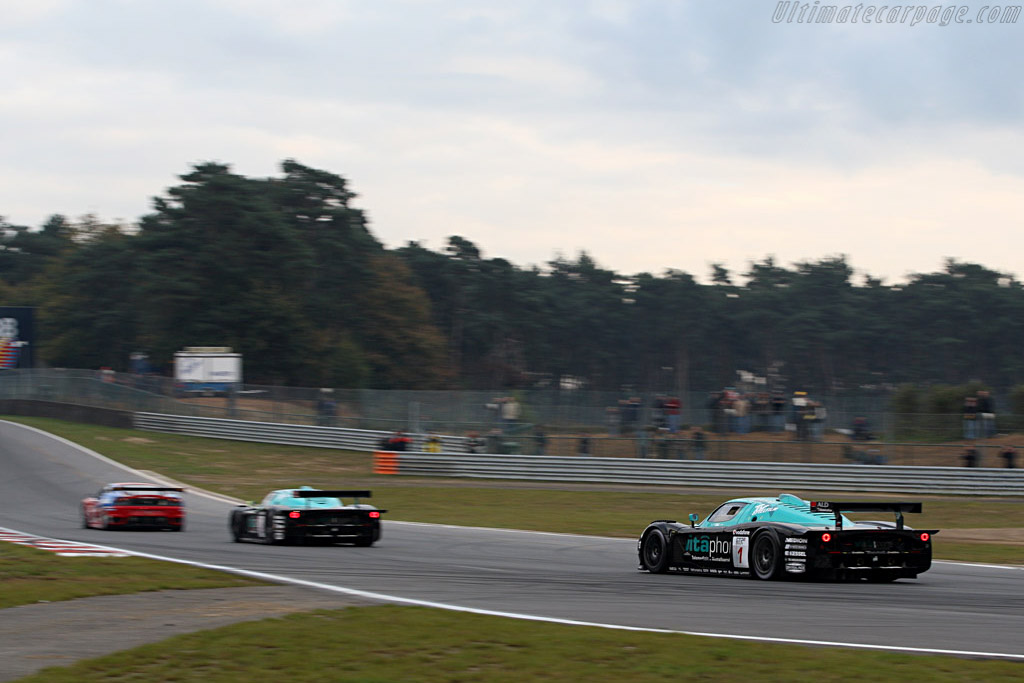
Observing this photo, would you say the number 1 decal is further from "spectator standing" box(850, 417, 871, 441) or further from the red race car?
"spectator standing" box(850, 417, 871, 441)

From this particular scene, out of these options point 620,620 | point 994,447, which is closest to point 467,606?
point 620,620

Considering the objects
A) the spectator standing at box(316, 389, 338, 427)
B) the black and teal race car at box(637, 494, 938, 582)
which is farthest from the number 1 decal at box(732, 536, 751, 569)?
the spectator standing at box(316, 389, 338, 427)

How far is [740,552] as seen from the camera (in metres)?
12.7

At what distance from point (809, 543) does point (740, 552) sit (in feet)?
3.13

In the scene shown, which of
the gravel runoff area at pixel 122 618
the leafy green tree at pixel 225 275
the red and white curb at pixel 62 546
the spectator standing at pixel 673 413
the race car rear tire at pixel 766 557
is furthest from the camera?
the leafy green tree at pixel 225 275

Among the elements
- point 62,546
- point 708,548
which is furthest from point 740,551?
point 62,546

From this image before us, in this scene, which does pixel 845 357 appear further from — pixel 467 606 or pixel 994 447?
pixel 467 606

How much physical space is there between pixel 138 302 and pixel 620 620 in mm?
71758

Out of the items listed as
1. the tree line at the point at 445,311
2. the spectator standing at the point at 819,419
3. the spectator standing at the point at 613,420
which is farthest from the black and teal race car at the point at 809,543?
the tree line at the point at 445,311

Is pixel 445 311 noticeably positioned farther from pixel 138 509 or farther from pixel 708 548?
pixel 708 548

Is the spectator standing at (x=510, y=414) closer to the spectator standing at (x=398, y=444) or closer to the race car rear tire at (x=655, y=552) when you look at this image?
the spectator standing at (x=398, y=444)

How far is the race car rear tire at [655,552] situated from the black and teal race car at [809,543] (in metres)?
0.41

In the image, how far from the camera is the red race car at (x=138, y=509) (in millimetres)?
20234

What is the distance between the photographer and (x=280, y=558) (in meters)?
14.8
